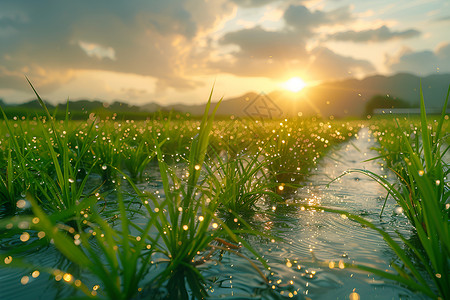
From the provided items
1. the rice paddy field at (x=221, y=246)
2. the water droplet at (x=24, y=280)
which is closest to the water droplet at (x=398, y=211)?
the rice paddy field at (x=221, y=246)

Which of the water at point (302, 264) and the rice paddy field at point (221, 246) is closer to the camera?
the rice paddy field at point (221, 246)

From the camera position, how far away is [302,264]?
5.89 ft

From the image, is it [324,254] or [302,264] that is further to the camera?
[324,254]

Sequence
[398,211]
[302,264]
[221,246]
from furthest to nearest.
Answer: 1. [398,211]
2. [221,246]
3. [302,264]

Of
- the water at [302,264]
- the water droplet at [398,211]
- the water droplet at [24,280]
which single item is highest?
the water droplet at [398,211]

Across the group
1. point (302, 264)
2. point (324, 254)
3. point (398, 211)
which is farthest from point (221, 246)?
point (398, 211)

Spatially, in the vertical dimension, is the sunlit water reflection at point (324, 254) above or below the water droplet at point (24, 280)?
above

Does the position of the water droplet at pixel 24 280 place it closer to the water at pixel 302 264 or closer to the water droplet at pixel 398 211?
the water at pixel 302 264

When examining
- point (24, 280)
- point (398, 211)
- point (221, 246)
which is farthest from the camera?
point (398, 211)

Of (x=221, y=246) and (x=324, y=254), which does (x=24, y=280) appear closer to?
(x=221, y=246)

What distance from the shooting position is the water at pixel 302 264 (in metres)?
1.52

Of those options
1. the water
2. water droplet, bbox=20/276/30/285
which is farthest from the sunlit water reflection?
water droplet, bbox=20/276/30/285

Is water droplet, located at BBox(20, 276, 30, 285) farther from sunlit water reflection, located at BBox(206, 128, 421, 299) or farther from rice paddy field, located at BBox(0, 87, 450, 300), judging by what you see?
sunlit water reflection, located at BBox(206, 128, 421, 299)

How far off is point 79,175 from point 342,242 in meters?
2.97
